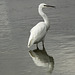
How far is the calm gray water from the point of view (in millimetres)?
7824

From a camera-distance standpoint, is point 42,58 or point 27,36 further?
point 27,36

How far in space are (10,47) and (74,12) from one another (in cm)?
458

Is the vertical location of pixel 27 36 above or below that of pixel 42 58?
below

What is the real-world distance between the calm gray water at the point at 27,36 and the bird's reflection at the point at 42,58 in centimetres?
11

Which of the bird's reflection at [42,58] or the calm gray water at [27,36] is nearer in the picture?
the calm gray water at [27,36]

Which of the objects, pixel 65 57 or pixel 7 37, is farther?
pixel 7 37

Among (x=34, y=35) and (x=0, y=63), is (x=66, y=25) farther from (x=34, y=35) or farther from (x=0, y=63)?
(x=0, y=63)

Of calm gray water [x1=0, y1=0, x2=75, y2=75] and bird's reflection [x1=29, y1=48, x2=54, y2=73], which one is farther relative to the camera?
bird's reflection [x1=29, y1=48, x2=54, y2=73]

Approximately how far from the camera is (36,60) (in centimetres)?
841

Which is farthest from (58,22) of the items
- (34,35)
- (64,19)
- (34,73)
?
(34,73)

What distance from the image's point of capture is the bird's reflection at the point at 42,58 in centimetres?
803

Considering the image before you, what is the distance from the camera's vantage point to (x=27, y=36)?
33.9 feet

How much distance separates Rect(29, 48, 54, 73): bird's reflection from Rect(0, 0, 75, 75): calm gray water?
106 millimetres

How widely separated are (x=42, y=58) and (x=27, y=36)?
189 cm
